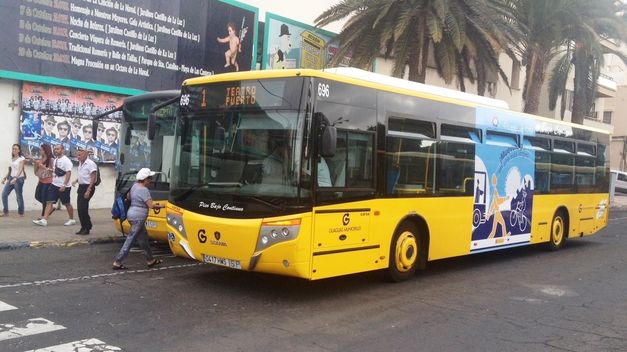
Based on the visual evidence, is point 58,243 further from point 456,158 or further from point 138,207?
point 456,158

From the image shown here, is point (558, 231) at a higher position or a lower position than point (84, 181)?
lower

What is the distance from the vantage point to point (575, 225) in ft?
44.0

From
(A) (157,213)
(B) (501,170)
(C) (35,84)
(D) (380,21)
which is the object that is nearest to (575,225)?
(B) (501,170)

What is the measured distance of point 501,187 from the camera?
10586 mm

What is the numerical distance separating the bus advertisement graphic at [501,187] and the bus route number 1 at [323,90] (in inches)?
153

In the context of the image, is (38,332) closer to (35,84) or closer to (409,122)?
(409,122)

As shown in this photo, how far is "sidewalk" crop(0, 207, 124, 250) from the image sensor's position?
10673mm

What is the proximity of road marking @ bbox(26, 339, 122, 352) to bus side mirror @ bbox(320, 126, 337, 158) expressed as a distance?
10.2 feet

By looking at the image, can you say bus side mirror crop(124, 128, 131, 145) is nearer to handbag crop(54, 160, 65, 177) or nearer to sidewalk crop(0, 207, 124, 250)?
sidewalk crop(0, 207, 124, 250)

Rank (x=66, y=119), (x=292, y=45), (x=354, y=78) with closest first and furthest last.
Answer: (x=354, y=78) < (x=66, y=119) < (x=292, y=45)

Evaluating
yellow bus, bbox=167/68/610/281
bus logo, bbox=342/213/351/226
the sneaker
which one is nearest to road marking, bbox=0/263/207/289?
yellow bus, bbox=167/68/610/281

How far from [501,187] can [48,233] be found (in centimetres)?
906

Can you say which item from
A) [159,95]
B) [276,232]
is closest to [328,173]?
[276,232]

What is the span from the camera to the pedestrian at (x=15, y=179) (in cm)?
1351
